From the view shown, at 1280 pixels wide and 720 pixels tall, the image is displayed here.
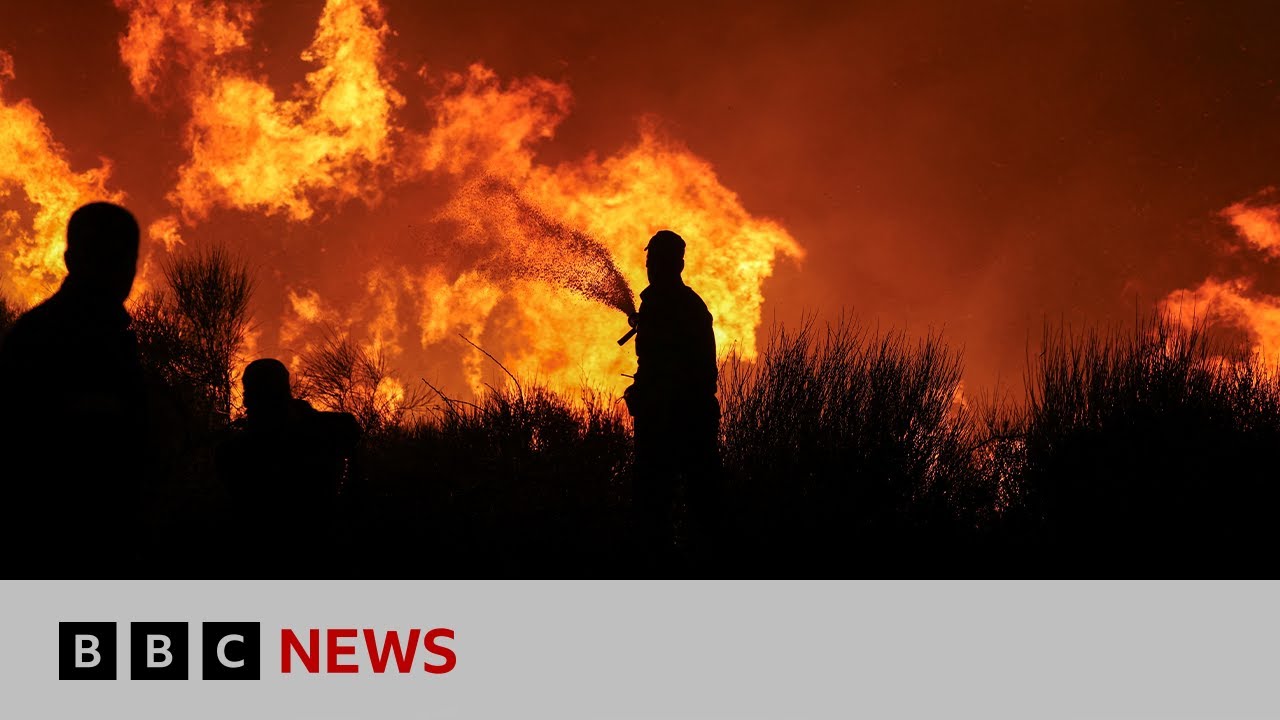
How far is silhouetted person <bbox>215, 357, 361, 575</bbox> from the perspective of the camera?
165 inches

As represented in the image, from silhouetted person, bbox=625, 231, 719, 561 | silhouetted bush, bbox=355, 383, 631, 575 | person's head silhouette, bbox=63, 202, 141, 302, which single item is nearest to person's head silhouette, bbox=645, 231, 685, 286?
silhouetted person, bbox=625, 231, 719, 561

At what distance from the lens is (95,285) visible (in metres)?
2.82

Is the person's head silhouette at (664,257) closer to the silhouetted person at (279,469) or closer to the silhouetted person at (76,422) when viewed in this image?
the silhouetted person at (279,469)

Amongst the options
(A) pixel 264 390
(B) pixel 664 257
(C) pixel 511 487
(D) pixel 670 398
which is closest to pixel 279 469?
(A) pixel 264 390

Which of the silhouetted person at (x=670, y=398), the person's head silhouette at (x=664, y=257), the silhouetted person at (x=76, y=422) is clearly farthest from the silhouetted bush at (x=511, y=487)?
the silhouetted person at (x=76, y=422)

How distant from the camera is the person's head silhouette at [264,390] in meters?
4.32

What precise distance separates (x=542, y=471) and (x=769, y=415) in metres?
2.96

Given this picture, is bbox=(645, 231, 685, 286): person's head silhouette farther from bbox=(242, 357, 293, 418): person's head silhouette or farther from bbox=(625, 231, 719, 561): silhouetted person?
bbox=(242, 357, 293, 418): person's head silhouette

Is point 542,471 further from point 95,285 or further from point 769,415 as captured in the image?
point 95,285

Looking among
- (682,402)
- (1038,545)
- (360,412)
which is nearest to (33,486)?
(682,402)

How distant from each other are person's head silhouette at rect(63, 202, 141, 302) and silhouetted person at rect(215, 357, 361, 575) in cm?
143

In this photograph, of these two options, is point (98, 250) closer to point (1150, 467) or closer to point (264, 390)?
point (264, 390)

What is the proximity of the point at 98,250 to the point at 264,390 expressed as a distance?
159 centimetres

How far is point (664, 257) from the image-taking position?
5.63m
